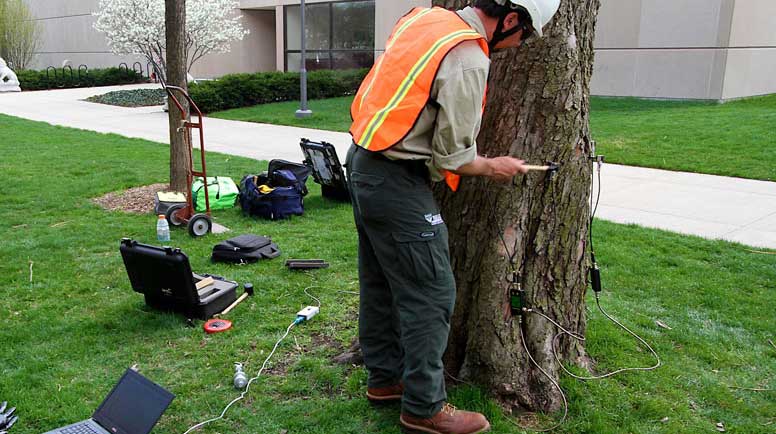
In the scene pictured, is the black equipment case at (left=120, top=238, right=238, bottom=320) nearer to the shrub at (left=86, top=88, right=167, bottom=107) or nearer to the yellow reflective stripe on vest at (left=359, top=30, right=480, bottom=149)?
the yellow reflective stripe on vest at (left=359, top=30, right=480, bottom=149)

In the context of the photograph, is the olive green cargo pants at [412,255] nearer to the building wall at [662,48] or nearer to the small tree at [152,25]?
the building wall at [662,48]

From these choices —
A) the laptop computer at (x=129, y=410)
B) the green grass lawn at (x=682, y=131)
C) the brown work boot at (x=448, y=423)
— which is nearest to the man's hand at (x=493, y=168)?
the brown work boot at (x=448, y=423)

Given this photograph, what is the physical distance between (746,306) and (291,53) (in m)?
22.5

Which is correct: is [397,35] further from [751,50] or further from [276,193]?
[751,50]

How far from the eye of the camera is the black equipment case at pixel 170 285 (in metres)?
4.21

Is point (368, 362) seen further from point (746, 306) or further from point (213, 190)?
point (213, 190)

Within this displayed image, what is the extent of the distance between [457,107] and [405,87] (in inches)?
8.3

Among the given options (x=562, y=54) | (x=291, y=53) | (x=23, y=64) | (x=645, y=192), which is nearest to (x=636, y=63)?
(x=645, y=192)

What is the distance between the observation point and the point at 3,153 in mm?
10867

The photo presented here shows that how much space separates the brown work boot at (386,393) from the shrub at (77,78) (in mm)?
27532

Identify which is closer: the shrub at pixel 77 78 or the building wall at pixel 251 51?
the shrub at pixel 77 78

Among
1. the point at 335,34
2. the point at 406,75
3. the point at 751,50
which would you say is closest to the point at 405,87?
the point at 406,75

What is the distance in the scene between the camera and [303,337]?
4.21 meters

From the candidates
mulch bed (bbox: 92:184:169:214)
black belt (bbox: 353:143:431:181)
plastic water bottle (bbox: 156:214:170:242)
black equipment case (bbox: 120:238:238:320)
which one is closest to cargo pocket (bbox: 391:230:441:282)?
black belt (bbox: 353:143:431:181)
